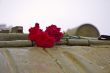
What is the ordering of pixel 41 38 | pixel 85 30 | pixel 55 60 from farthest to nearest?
pixel 85 30 < pixel 41 38 < pixel 55 60

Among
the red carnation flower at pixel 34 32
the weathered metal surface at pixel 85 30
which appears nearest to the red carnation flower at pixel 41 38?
the red carnation flower at pixel 34 32

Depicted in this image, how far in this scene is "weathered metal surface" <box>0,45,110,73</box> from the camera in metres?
1.33

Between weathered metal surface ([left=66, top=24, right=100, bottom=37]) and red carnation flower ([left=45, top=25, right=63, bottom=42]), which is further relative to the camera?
weathered metal surface ([left=66, top=24, right=100, bottom=37])

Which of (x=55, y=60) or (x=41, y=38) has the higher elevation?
(x=41, y=38)

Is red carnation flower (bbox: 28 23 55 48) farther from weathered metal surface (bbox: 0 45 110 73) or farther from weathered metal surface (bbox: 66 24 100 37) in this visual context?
weathered metal surface (bbox: 66 24 100 37)

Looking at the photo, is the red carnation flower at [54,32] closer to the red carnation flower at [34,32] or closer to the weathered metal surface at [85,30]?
the red carnation flower at [34,32]

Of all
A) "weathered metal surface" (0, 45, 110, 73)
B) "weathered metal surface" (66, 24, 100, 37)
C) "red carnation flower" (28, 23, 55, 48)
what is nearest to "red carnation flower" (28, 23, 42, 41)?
"red carnation flower" (28, 23, 55, 48)

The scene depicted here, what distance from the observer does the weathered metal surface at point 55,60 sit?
1.33 meters

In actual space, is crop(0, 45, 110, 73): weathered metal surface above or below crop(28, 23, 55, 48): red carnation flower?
below

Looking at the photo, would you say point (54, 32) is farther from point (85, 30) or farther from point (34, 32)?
point (85, 30)

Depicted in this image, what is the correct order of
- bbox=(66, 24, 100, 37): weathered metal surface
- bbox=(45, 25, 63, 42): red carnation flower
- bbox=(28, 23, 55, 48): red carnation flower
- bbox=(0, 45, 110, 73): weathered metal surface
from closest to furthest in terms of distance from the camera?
bbox=(0, 45, 110, 73): weathered metal surface → bbox=(28, 23, 55, 48): red carnation flower → bbox=(45, 25, 63, 42): red carnation flower → bbox=(66, 24, 100, 37): weathered metal surface

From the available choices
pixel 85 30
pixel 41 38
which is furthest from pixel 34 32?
pixel 85 30

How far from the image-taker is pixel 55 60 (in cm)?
146

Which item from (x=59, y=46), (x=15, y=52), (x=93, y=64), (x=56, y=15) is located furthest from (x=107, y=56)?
(x=56, y=15)
